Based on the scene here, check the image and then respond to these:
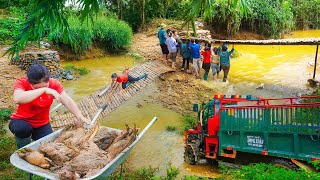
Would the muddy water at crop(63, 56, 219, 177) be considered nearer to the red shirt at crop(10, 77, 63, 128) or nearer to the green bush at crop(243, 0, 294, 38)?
the red shirt at crop(10, 77, 63, 128)

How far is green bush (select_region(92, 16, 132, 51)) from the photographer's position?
16.9 metres

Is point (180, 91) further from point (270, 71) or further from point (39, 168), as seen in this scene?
point (39, 168)

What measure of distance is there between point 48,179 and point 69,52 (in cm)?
1352

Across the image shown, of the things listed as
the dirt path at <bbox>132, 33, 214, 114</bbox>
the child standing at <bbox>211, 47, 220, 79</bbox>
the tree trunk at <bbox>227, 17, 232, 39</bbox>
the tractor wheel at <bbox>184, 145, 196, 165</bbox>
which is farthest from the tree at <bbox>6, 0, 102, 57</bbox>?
the tree trunk at <bbox>227, 17, 232, 39</bbox>

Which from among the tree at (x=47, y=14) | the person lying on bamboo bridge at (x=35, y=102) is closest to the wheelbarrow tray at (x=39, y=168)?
the person lying on bamboo bridge at (x=35, y=102)

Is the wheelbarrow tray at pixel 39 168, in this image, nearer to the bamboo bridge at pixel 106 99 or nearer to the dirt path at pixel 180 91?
the bamboo bridge at pixel 106 99

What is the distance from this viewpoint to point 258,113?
6090mm

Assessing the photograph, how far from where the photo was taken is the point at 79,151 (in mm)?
4320

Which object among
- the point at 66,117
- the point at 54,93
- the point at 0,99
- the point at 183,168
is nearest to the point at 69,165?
the point at 54,93

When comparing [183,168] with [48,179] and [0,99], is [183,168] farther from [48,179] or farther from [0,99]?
[0,99]

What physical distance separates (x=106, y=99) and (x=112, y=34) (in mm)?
8852

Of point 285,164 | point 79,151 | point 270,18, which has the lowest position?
point 285,164

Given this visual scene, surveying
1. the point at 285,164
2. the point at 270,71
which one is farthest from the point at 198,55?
the point at 285,164

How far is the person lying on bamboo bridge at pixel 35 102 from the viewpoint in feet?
12.6
